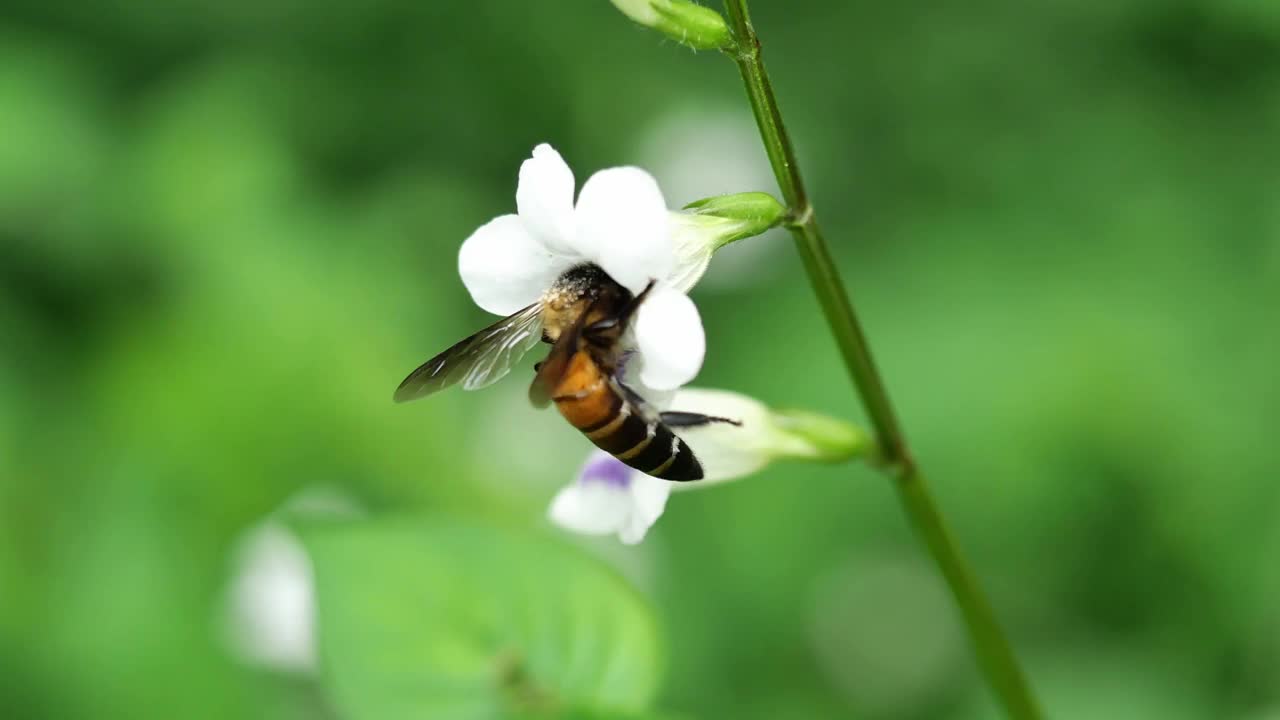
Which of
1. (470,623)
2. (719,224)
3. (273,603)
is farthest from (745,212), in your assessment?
(273,603)

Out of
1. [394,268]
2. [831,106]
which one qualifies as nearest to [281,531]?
[394,268]

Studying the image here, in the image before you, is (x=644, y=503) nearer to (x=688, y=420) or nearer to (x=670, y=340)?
(x=688, y=420)

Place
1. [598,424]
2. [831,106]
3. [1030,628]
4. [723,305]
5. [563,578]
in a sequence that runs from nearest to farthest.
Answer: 1. [598,424]
2. [563,578]
3. [1030,628]
4. [723,305]
5. [831,106]

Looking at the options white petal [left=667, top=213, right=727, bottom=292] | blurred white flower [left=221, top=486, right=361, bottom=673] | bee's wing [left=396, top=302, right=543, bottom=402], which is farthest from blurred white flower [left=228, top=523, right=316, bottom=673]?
white petal [left=667, top=213, right=727, bottom=292]

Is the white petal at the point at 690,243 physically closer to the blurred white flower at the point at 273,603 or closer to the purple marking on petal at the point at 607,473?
the purple marking on petal at the point at 607,473

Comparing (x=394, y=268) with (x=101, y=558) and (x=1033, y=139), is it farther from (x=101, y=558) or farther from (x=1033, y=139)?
(x=1033, y=139)

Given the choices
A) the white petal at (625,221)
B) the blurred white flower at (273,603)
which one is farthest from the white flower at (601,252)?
the blurred white flower at (273,603)

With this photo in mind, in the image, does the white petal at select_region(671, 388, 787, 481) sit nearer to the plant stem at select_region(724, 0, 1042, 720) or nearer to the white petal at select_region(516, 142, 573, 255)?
the plant stem at select_region(724, 0, 1042, 720)
